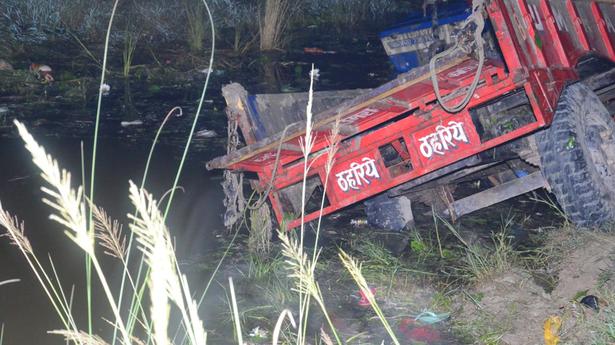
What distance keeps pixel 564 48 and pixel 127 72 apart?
5873 millimetres

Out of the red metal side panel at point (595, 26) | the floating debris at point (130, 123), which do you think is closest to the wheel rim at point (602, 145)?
the red metal side panel at point (595, 26)

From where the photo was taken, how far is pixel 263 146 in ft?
15.1

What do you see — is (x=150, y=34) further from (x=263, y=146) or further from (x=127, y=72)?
(x=263, y=146)

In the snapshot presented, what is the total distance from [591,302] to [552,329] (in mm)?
356

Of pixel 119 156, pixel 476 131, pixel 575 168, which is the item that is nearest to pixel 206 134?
pixel 119 156

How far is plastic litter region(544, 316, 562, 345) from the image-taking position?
3.51m

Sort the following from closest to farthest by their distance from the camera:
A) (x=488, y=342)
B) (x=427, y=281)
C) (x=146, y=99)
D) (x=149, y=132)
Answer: (x=488, y=342) → (x=427, y=281) → (x=149, y=132) → (x=146, y=99)

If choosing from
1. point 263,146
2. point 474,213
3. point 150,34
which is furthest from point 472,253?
point 150,34

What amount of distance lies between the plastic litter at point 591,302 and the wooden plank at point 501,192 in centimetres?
113

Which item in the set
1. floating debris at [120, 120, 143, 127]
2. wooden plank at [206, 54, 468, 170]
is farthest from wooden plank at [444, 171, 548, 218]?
floating debris at [120, 120, 143, 127]

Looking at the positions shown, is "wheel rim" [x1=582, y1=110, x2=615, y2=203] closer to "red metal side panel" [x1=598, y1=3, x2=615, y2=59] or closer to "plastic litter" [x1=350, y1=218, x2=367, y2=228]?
"red metal side panel" [x1=598, y1=3, x2=615, y2=59]

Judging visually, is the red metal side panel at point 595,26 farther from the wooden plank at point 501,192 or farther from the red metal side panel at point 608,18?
the wooden plank at point 501,192

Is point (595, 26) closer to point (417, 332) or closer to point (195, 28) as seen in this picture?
point (417, 332)

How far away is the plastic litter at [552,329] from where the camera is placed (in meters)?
3.51
